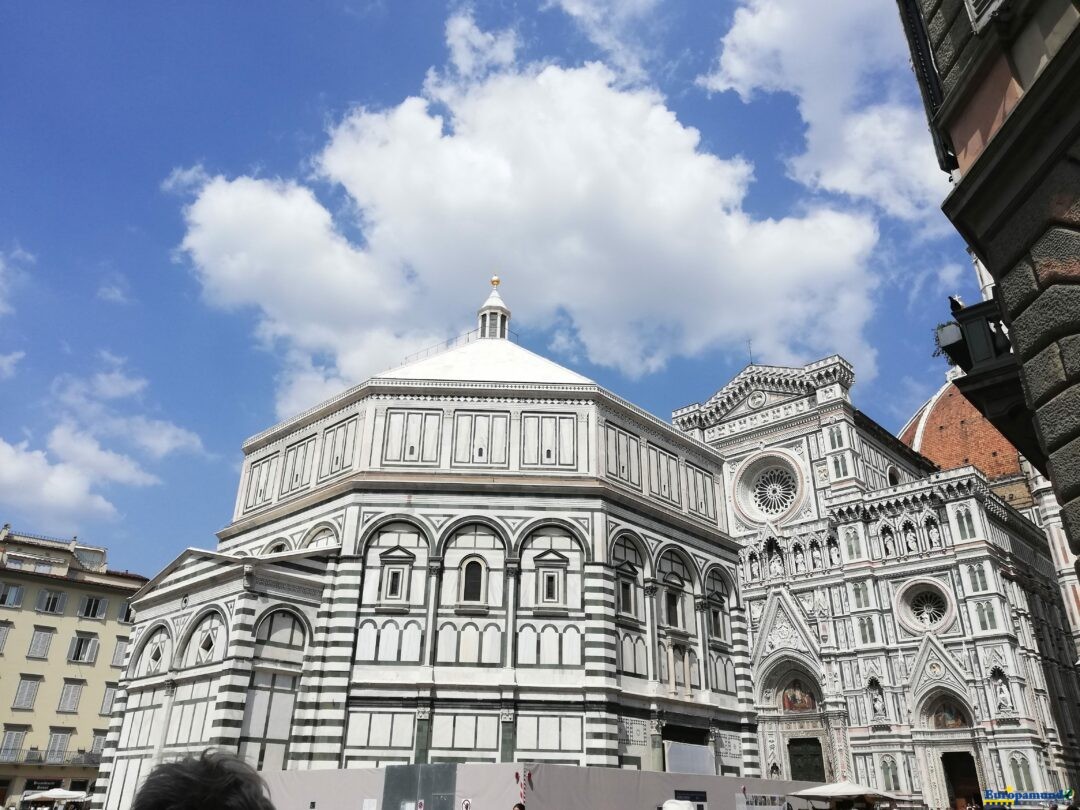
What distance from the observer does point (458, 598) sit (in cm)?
2348

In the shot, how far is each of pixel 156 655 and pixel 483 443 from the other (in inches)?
449

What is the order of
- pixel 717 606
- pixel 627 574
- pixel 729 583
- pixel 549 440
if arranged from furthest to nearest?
pixel 729 583 < pixel 717 606 < pixel 549 440 < pixel 627 574

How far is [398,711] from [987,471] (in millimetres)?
62020

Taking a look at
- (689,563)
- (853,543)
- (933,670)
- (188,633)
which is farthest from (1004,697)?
(188,633)

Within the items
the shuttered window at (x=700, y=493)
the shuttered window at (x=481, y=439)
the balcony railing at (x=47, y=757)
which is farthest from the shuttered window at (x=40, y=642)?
the shuttered window at (x=700, y=493)

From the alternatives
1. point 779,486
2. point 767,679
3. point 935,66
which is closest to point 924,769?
point 767,679

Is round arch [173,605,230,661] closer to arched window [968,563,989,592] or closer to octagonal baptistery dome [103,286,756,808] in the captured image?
octagonal baptistery dome [103,286,756,808]

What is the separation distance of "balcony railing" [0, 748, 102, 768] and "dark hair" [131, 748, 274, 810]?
39629 mm

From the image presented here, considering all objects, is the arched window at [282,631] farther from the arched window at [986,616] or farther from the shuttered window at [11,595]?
the arched window at [986,616]

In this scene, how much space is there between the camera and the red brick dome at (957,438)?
6825cm

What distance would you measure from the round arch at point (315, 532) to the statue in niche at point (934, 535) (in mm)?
33500

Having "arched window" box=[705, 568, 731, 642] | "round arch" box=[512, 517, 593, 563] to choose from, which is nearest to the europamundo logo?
"arched window" box=[705, 568, 731, 642]

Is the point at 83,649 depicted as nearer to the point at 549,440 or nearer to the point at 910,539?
the point at 549,440

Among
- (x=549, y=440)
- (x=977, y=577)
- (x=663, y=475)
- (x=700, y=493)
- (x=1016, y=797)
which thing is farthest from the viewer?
(x=977, y=577)
